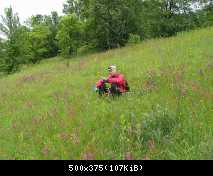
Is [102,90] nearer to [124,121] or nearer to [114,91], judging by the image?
[114,91]

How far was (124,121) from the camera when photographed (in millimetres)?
8156

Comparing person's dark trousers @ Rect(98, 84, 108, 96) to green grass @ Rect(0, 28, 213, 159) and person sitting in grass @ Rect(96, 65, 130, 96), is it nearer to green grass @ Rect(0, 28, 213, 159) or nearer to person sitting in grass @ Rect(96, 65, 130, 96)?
person sitting in grass @ Rect(96, 65, 130, 96)

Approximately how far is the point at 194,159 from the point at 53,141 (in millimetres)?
3105

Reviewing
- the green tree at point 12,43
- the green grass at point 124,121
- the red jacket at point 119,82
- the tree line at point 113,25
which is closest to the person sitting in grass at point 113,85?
the red jacket at point 119,82

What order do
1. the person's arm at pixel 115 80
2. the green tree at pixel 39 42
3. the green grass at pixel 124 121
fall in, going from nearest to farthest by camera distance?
the green grass at pixel 124 121
the person's arm at pixel 115 80
the green tree at pixel 39 42

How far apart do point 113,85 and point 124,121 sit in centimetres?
443

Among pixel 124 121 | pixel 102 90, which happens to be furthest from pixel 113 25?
pixel 124 121

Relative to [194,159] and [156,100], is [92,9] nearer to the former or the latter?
[156,100]

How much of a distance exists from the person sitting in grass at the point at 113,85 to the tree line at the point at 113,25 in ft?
77.2

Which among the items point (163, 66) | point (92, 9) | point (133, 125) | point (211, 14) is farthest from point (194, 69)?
point (211, 14)

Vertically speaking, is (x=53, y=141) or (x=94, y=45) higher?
(x=53, y=141)

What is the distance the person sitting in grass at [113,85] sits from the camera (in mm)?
12469

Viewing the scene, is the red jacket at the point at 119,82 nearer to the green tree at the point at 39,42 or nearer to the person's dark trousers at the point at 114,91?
the person's dark trousers at the point at 114,91
